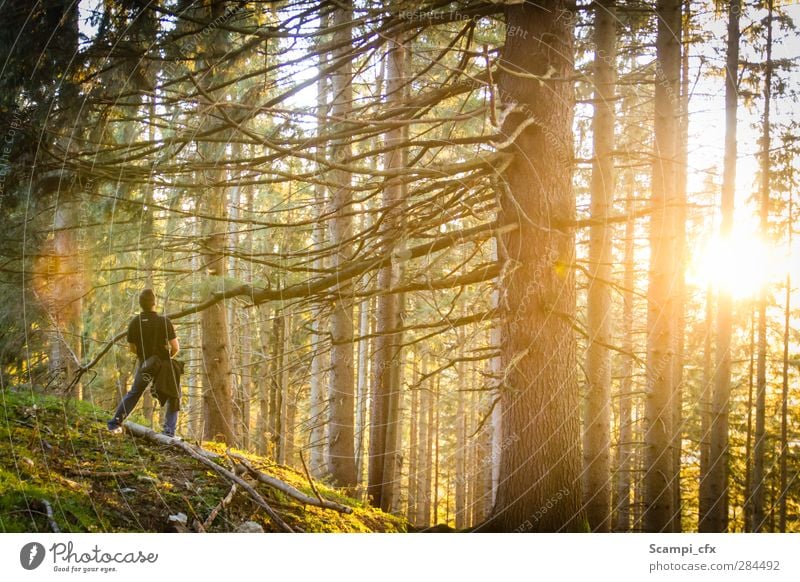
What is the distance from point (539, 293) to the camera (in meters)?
3.74

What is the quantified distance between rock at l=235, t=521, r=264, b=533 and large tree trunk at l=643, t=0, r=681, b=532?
392 centimetres

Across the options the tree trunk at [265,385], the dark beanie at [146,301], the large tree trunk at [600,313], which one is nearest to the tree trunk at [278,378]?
the tree trunk at [265,385]

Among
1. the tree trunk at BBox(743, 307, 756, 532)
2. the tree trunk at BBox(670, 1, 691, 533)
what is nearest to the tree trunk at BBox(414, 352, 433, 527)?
the tree trunk at BBox(743, 307, 756, 532)

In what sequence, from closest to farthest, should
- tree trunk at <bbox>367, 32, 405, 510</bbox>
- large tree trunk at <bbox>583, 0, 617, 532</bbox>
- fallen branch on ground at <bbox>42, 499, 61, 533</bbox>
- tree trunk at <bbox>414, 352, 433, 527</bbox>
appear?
fallen branch on ground at <bbox>42, 499, 61, 533</bbox> < large tree trunk at <bbox>583, 0, 617, 532</bbox> < tree trunk at <bbox>367, 32, 405, 510</bbox> < tree trunk at <bbox>414, 352, 433, 527</bbox>

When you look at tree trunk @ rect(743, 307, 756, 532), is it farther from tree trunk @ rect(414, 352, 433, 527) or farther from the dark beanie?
tree trunk @ rect(414, 352, 433, 527)

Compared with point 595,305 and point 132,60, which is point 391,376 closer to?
point 595,305

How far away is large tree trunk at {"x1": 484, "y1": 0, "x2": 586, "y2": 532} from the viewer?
3758 mm

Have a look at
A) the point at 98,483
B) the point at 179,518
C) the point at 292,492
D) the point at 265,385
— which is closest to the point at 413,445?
the point at 265,385

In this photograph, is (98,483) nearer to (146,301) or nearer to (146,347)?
(146,347)

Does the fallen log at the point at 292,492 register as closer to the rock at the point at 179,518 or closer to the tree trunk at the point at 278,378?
the tree trunk at the point at 278,378

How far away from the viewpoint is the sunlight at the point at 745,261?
4922 mm

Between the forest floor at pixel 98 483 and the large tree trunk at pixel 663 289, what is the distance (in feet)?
11.4

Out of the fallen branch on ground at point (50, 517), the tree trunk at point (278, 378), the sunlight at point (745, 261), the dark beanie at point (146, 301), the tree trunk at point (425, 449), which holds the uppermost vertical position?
the sunlight at point (745, 261)
